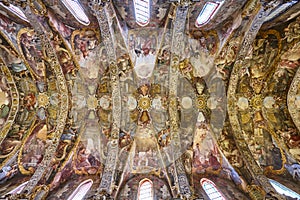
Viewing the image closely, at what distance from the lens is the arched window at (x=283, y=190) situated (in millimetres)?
9394

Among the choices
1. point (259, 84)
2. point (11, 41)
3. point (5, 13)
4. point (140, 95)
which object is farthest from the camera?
point (140, 95)

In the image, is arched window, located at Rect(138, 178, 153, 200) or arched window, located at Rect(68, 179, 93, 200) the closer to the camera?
arched window, located at Rect(68, 179, 93, 200)

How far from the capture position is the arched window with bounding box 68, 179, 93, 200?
10523mm

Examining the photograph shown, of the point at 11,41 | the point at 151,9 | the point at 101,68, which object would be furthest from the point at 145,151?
the point at 11,41

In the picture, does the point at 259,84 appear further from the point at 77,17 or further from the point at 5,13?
the point at 5,13

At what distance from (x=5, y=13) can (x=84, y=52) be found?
328 centimetres

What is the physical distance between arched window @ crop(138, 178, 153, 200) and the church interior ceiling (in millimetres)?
73

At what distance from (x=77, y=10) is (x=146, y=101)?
16.1 ft

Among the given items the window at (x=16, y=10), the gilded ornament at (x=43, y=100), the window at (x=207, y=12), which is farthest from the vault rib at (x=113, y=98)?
the window at (x=207, y=12)

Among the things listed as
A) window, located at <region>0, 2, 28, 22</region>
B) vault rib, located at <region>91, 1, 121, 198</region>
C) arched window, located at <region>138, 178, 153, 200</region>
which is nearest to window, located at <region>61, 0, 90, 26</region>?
vault rib, located at <region>91, 1, 121, 198</region>

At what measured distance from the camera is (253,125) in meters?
11.4

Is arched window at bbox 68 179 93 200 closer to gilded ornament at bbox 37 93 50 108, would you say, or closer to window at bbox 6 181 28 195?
window at bbox 6 181 28 195

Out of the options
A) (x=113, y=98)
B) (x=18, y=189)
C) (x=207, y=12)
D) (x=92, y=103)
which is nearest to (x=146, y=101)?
(x=113, y=98)

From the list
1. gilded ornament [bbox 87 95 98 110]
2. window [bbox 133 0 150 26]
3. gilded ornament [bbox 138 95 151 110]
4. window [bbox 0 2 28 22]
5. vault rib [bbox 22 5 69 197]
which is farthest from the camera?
gilded ornament [bbox 138 95 151 110]
